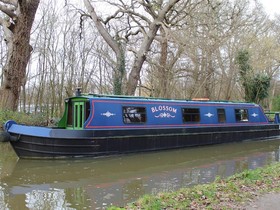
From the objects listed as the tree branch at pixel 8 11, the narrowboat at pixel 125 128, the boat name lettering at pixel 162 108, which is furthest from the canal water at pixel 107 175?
the tree branch at pixel 8 11

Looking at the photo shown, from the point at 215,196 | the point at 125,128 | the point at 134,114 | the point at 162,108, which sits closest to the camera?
the point at 215,196

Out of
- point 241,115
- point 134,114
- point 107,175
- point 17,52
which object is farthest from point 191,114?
point 17,52

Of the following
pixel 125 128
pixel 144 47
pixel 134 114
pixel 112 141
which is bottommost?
pixel 112 141

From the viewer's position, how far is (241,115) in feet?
52.0

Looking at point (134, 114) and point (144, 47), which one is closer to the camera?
point (134, 114)

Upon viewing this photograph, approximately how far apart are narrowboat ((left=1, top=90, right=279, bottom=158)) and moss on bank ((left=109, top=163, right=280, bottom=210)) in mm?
5041

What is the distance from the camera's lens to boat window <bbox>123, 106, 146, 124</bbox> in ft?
37.8

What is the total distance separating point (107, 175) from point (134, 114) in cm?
367

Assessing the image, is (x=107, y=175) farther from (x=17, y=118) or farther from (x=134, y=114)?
(x=17, y=118)

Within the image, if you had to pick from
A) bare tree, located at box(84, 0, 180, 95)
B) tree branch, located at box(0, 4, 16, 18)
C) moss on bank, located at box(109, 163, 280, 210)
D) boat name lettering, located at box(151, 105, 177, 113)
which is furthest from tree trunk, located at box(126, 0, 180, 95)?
moss on bank, located at box(109, 163, 280, 210)

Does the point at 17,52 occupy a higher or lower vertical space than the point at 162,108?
higher

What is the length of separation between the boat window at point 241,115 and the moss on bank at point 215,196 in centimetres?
932

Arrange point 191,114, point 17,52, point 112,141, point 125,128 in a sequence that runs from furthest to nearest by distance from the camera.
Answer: point 17,52 < point 191,114 < point 125,128 < point 112,141

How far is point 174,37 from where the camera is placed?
1625 centimetres
